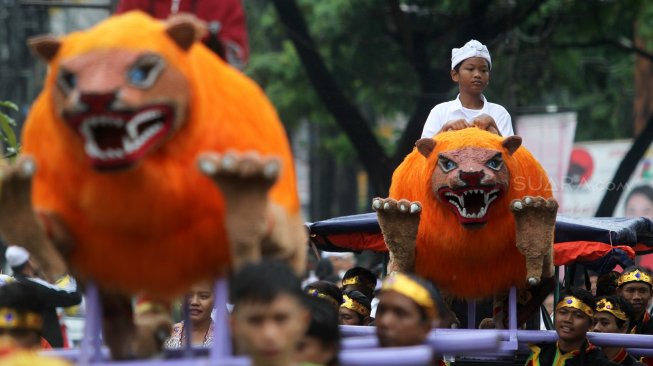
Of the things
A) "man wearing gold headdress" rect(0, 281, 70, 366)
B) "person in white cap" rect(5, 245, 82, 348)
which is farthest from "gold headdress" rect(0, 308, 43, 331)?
"person in white cap" rect(5, 245, 82, 348)

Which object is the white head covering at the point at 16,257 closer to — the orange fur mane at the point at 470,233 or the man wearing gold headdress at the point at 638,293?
the orange fur mane at the point at 470,233

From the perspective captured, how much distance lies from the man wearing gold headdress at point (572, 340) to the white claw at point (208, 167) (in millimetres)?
3706

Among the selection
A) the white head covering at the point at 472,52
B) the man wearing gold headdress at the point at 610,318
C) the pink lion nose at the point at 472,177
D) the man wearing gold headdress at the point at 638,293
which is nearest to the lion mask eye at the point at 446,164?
the pink lion nose at the point at 472,177

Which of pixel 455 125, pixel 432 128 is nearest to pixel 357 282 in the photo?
pixel 432 128

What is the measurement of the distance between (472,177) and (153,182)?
276cm

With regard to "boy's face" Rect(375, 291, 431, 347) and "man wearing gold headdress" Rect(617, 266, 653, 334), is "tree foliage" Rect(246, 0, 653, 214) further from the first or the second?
"boy's face" Rect(375, 291, 431, 347)

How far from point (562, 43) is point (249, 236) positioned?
13.1 meters

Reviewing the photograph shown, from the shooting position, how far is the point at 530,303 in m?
8.16

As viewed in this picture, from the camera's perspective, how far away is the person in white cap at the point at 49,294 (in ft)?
28.7

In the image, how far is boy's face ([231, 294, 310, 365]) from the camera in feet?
14.8

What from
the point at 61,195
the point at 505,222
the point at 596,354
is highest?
the point at 61,195

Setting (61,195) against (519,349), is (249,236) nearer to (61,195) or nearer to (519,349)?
(61,195)

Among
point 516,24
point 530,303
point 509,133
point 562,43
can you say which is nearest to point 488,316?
point 530,303

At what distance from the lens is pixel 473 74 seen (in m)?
8.21
